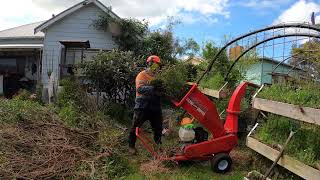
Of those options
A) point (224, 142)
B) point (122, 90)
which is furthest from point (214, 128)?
point (122, 90)

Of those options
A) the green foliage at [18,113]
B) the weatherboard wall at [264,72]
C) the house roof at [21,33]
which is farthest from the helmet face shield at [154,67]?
the house roof at [21,33]

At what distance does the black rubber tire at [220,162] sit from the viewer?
7.81 metres

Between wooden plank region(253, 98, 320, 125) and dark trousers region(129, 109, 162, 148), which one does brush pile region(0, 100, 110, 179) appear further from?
wooden plank region(253, 98, 320, 125)

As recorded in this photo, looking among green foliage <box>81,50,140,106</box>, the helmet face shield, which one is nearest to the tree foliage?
green foliage <box>81,50,140,106</box>

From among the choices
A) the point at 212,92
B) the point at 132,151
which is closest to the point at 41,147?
the point at 132,151

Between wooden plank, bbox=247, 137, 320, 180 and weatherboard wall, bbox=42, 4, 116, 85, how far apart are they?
14.4 meters

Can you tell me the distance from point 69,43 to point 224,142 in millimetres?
10006

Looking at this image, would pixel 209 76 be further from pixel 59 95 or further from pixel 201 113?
pixel 59 95

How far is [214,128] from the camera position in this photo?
8.02m

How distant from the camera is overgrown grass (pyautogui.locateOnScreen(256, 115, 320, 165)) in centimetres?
616

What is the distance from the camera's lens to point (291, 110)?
20.6ft

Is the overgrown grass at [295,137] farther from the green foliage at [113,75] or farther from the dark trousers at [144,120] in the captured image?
the green foliage at [113,75]

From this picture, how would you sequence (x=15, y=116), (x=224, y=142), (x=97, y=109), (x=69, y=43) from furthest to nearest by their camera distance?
(x=69, y=43) → (x=97, y=109) → (x=15, y=116) → (x=224, y=142)

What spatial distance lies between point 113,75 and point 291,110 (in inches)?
317
